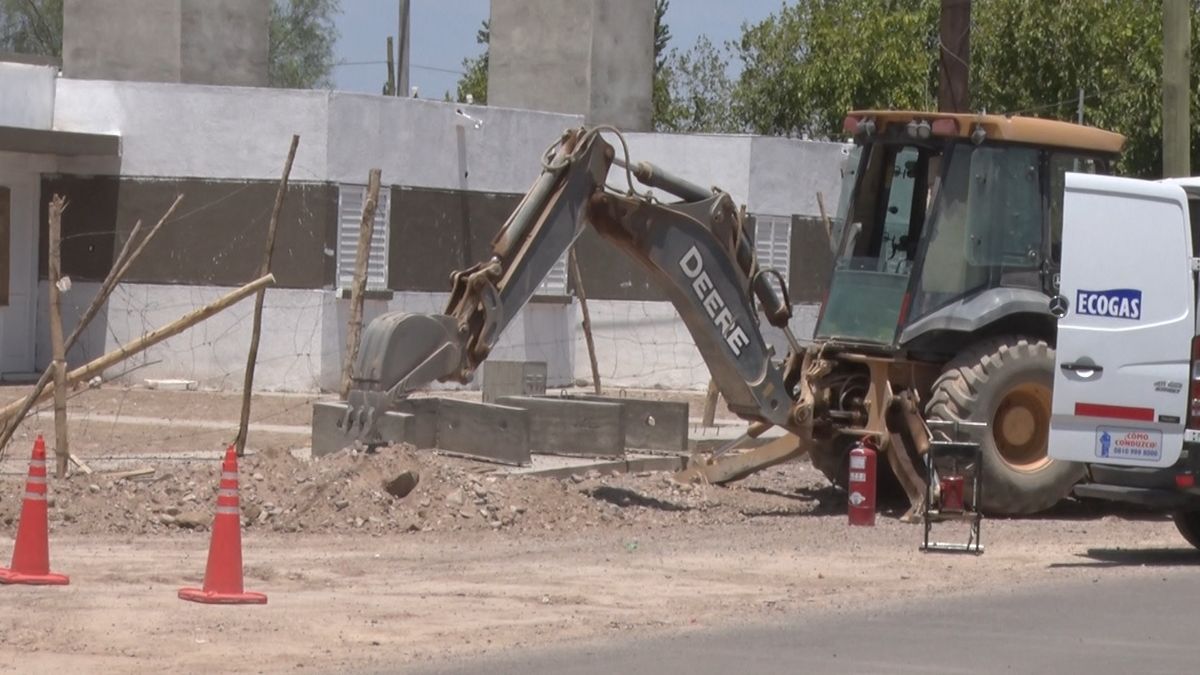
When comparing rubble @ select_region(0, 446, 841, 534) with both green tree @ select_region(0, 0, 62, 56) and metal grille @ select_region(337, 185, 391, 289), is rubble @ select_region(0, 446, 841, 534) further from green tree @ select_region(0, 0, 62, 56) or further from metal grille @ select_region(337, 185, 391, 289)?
green tree @ select_region(0, 0, 62, 56)

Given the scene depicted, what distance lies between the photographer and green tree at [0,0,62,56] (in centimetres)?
6675

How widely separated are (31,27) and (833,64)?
35168 mm

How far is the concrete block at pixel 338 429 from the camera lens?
15.5 metres

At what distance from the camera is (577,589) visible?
12062mm

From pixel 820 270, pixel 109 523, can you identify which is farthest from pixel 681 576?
pixel 820 270

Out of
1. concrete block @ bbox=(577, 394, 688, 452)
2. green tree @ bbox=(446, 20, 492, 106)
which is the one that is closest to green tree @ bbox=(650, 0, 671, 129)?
green tree @ bbox=(446, 20, 492, 106)

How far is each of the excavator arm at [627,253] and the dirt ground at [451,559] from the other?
0.87 m

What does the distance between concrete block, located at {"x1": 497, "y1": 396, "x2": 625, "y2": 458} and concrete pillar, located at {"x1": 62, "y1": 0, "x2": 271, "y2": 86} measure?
12447 millimetres

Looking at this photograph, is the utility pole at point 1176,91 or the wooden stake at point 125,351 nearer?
the wooden stake at point 125,351

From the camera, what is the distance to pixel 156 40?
29.4 meters

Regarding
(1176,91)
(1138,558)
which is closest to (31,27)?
(1176,91)

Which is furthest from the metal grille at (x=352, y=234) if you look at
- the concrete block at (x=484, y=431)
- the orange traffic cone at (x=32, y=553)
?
the orange traffic cone at (x=32, y=553)

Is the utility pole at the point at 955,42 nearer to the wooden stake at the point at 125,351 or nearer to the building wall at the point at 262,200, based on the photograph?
the building wall at the point at 262,200

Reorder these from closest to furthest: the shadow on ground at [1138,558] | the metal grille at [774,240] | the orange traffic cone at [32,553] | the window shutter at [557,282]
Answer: the orange traffic cone at [32,553], the shadow on ground at [1138,558], the window shutter at [557,282], the metal grille at [774,240]
